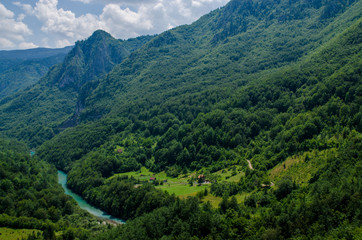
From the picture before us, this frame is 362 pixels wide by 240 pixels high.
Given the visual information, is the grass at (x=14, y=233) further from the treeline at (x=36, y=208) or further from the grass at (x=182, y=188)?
the grass at (x=182, y=188)

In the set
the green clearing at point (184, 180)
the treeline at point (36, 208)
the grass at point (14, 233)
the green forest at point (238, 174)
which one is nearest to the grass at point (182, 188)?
the green clearing at point (184, 180)

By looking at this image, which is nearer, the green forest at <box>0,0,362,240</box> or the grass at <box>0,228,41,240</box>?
the green forest at <box>0,0,362,240</box>

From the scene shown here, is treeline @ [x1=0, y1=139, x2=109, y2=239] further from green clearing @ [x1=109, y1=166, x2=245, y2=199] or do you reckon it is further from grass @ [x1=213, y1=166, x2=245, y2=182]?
grass @ [x1=213, y1=166, x2=245, y2=182]

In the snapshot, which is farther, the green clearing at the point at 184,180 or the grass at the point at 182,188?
the green clearing at the point at 184,180

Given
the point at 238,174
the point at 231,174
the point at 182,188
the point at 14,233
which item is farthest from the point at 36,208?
the point at 238,174

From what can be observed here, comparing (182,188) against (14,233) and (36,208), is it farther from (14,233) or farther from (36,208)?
(14,233)

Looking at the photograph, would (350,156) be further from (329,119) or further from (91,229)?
(91,229)

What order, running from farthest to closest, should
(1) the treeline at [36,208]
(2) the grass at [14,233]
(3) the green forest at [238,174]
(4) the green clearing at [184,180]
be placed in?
(4) the green clearing at [184,180] → (1) the treeline at [36,208] → (2) the grass at [14,233] → (3) the green forest at [238,174]

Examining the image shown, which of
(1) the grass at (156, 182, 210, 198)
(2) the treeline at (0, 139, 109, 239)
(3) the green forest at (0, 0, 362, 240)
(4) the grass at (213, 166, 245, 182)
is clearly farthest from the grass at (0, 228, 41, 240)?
(4) the grass at (213, 166, 245, 182)
